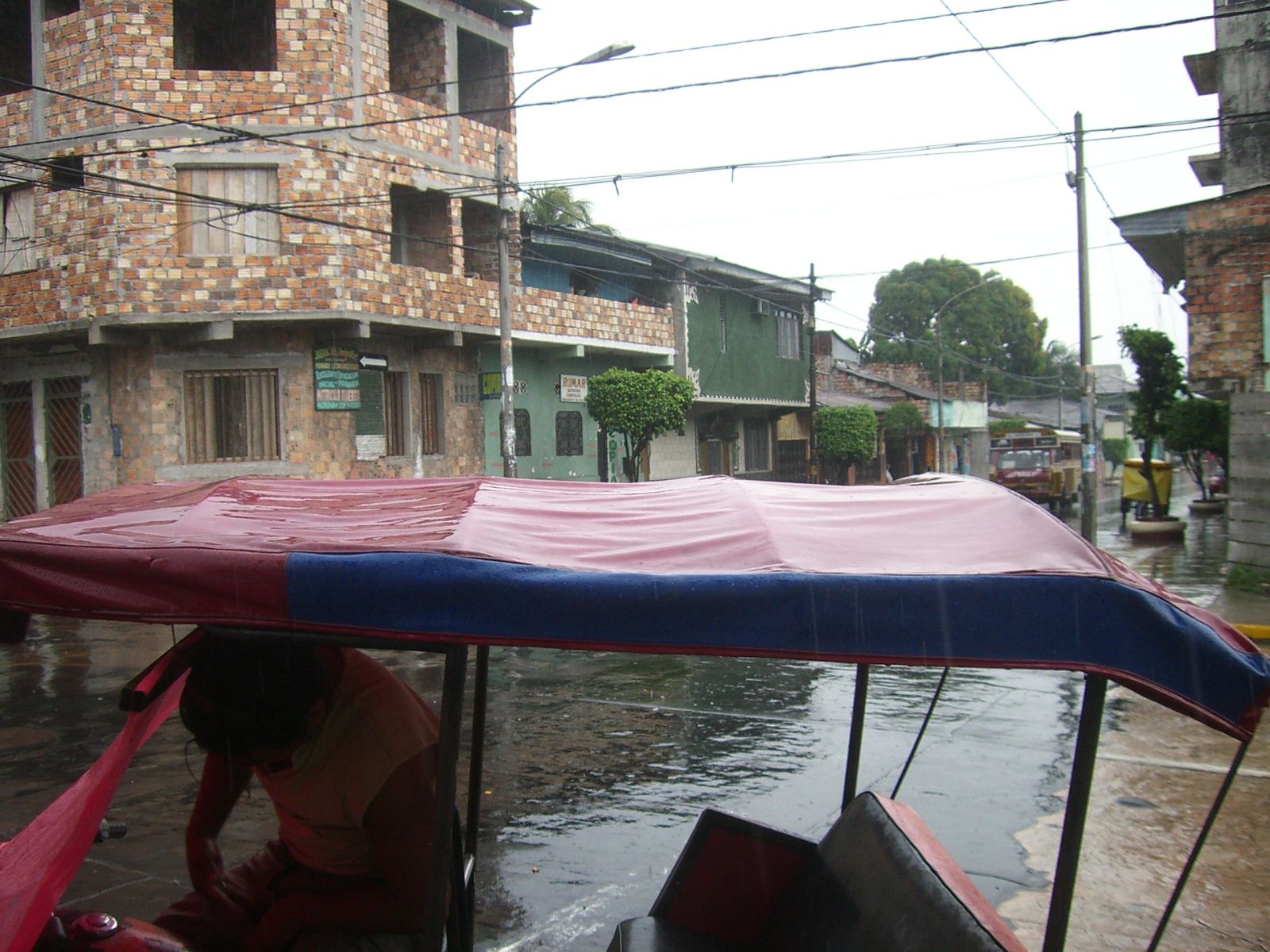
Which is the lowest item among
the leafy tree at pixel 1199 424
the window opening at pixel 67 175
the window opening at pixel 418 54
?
the leafy tree at pixel 1199 424

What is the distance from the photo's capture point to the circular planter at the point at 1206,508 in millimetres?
29797

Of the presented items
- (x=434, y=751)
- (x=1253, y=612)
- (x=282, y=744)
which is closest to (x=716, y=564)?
(x=434, y=751)

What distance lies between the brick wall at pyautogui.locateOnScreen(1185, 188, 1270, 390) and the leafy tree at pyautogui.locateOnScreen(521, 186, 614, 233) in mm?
14983

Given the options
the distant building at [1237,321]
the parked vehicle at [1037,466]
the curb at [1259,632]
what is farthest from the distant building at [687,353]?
Answer: the curb at [1259,632]

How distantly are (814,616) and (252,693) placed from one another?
1.37 m

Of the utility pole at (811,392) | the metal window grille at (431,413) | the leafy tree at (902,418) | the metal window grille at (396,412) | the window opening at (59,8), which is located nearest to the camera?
the window opening at (59,8)

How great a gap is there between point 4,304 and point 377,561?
20674 millimetres

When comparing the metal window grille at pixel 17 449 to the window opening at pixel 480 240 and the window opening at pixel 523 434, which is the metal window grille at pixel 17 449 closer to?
the window opening at pixel 480 240

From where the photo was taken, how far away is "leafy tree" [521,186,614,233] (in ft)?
86.0

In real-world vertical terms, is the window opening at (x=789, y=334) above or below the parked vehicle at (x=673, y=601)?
above

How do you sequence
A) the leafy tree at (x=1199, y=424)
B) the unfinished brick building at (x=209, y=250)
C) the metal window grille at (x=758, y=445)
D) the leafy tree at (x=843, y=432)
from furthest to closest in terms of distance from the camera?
the leafy tree at (x=843, y=432) < the metal window grille at (x=758, y=445) < the leafy tree at (x=1199, y=424) < the unfinished brick building at (x=209, y=250)

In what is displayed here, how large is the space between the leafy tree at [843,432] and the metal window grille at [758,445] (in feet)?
5.73

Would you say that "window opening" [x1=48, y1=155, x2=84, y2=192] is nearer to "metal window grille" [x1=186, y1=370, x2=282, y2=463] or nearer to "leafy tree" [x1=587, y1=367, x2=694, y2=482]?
"metal window grille" [x1=186, y1=370, x2=282, y2=463]

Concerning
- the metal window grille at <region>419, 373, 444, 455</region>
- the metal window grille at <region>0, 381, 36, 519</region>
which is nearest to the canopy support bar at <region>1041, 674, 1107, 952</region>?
the metal window grille at <region>419, 373, 444, 455</region>
